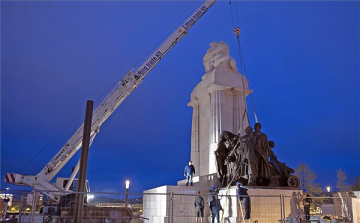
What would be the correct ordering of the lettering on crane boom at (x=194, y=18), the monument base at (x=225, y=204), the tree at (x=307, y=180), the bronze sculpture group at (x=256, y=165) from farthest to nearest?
the tree at (x=307, y=180)
the lettering on crane boom at (x=194, y=18)
the bronze sculpture group at (x=256, y=165)
the monument base at (x=225, y=204)

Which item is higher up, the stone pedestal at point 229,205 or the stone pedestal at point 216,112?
the stone pedestal at point 216,112

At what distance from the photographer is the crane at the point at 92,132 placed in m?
17.4

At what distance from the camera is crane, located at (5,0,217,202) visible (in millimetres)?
17359

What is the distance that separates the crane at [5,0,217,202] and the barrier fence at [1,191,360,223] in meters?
1.51

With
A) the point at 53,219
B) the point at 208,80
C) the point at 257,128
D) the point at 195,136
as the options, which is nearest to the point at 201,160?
the point at 195,136

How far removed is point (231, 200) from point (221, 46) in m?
14.3

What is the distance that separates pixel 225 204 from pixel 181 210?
357cm

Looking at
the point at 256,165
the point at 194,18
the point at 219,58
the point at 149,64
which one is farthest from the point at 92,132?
the point at 194,18

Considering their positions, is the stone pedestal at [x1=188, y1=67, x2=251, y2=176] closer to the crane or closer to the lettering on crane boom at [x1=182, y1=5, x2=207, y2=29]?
the lettering on crane boom at [x1=182, y1=5, x2=207, y2=29]

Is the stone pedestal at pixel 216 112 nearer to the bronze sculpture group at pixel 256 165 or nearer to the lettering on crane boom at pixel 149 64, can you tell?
the lettering on crane boom at pixel 149 64

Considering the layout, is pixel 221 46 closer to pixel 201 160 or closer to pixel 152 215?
pixel 201 160

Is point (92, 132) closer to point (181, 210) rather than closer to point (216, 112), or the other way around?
point (181, 210)

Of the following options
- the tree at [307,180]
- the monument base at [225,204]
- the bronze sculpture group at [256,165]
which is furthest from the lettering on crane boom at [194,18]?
Result: the tree at [307,180]

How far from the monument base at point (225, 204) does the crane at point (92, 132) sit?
16.5 feet
